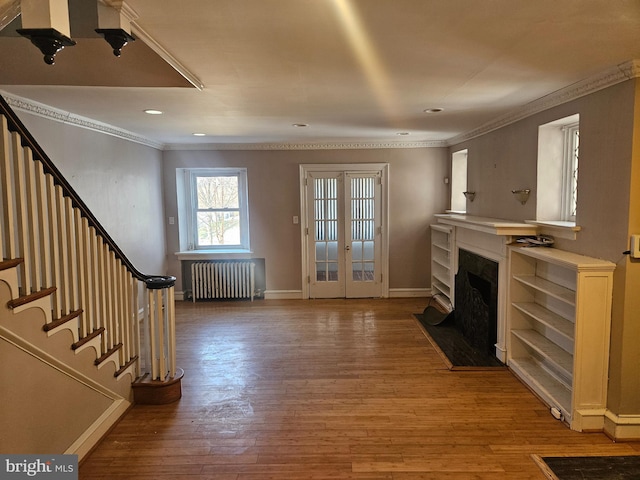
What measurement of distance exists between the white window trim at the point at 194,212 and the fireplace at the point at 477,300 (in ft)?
10.9

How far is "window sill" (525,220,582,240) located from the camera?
3.06 metres

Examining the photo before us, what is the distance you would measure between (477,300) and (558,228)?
52.9 inches

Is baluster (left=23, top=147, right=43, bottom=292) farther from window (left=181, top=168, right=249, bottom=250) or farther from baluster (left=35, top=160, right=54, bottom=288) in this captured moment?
window (left=181, top=168, right=249, bottom=250)

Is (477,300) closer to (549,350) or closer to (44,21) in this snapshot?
(549,350)

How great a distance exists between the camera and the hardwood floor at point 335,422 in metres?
2.45

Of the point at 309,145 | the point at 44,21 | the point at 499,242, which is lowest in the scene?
the point at 499,242

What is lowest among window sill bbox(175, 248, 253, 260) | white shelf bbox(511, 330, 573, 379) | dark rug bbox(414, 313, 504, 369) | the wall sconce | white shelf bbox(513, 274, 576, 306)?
dark rug bbox(414, 313, 504, 369)

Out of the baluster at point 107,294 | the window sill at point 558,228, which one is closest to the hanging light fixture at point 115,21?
the baluster at point 107,294

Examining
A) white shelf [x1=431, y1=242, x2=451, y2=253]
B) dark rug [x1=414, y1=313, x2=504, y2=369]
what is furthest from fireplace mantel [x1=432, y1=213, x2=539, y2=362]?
white shelf [x1=431, y1=242, x2=451, y2=253]

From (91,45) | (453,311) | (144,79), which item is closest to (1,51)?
(91,45)

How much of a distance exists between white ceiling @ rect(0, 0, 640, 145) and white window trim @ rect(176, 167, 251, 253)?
2349 mm

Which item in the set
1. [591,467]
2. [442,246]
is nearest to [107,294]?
[591,467]

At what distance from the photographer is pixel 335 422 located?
2.92 metres

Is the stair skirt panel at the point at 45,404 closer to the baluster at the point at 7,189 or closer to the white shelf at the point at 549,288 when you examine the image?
the baluster at the point at 7,189
